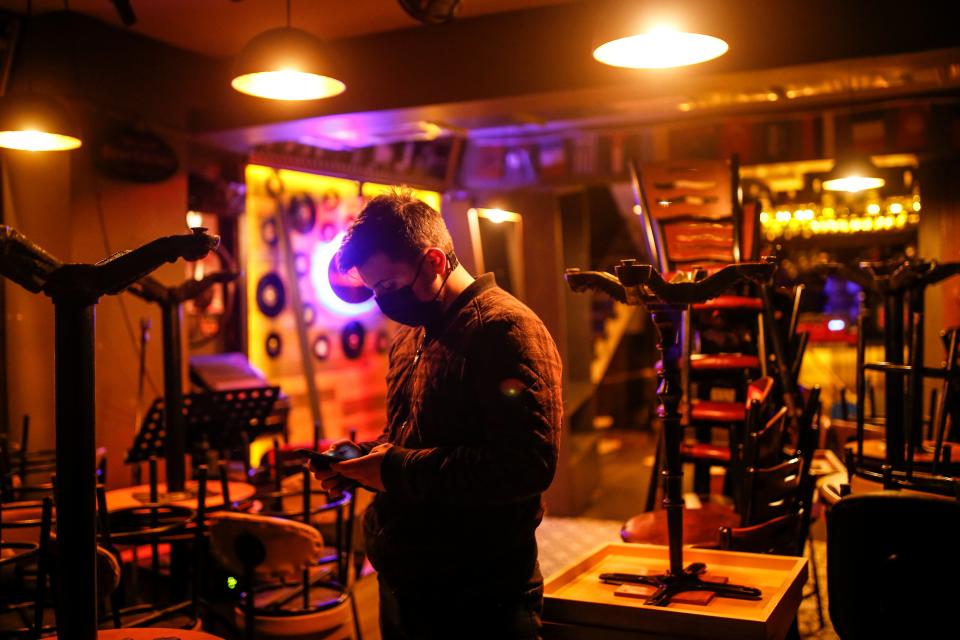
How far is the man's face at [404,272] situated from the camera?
2334 mm

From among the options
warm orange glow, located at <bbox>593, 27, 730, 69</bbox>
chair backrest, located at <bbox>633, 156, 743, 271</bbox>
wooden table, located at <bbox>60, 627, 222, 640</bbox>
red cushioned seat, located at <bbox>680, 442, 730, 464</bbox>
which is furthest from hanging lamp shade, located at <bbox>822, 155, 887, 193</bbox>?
wooden table, located at <bbox>60, 627, 222, 640</bbox>

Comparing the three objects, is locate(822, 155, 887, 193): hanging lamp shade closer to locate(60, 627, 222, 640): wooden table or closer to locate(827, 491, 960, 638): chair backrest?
locate(827, 491, 960, 638): chair backrest

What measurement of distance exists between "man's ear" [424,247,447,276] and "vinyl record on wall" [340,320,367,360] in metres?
6.23

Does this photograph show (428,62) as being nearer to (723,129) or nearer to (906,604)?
(723,129)

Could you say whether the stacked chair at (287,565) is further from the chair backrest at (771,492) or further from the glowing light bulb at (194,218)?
the glowing light bulb at (194,218)

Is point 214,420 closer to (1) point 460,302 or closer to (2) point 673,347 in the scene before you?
(1) point 460,302

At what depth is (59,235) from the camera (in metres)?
5.52

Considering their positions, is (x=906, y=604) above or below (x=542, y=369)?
below

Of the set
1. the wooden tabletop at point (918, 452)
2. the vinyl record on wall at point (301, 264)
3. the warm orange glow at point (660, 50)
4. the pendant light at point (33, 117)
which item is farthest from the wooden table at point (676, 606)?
the vinyl record on wall at point (301, 264)

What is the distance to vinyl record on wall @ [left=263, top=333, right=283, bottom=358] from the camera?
7.58 metres

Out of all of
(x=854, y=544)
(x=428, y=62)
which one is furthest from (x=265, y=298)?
(x=854, y=544)

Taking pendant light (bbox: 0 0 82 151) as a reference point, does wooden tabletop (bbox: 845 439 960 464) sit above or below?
below

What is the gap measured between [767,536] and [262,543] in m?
1.67

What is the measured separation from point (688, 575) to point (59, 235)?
4493mm
